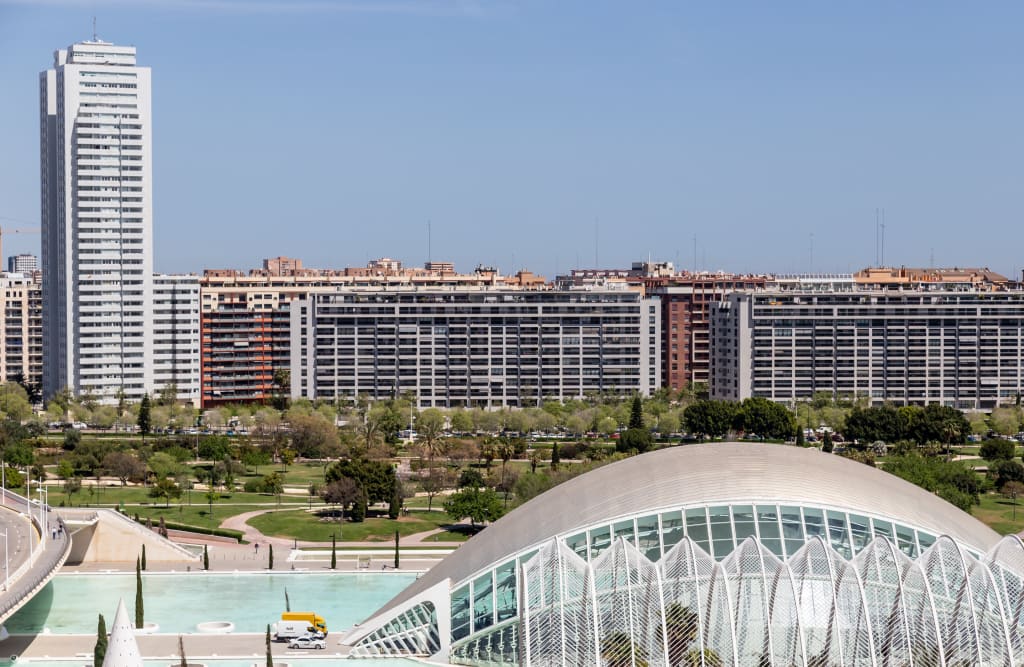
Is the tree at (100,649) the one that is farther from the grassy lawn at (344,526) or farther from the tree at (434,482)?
the tree at (434,482)

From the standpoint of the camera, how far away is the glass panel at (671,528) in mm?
42250

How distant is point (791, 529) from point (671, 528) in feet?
10.6

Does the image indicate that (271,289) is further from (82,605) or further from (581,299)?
(82,605)

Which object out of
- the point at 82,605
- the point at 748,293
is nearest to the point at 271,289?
the point at 748,293

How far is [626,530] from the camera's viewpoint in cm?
4288

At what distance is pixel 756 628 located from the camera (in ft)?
126

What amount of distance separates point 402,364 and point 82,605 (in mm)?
85899

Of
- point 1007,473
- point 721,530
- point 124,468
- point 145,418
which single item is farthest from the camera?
point 145,418

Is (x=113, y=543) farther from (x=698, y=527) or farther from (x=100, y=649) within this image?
(x=698, y=527)

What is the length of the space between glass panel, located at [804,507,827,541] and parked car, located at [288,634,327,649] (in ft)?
49.8

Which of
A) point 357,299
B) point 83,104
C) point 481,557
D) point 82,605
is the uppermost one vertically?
point 83,104

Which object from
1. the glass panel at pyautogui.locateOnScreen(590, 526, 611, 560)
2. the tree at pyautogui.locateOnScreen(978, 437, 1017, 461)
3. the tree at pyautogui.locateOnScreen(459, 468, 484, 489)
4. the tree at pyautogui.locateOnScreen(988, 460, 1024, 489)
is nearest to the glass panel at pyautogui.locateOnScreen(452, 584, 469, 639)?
the glass panel at pyautogui.locateOnScreen(590, 526, 611, 560)

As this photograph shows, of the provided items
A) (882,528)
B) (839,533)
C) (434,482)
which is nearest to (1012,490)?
(434,482)

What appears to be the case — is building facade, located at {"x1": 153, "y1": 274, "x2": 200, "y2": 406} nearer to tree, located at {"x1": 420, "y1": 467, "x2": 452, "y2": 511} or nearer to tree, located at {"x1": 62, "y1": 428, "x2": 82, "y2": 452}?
tree, located at {"x1": 62, "y1": 428, "x2": 82, "y2": 452}
